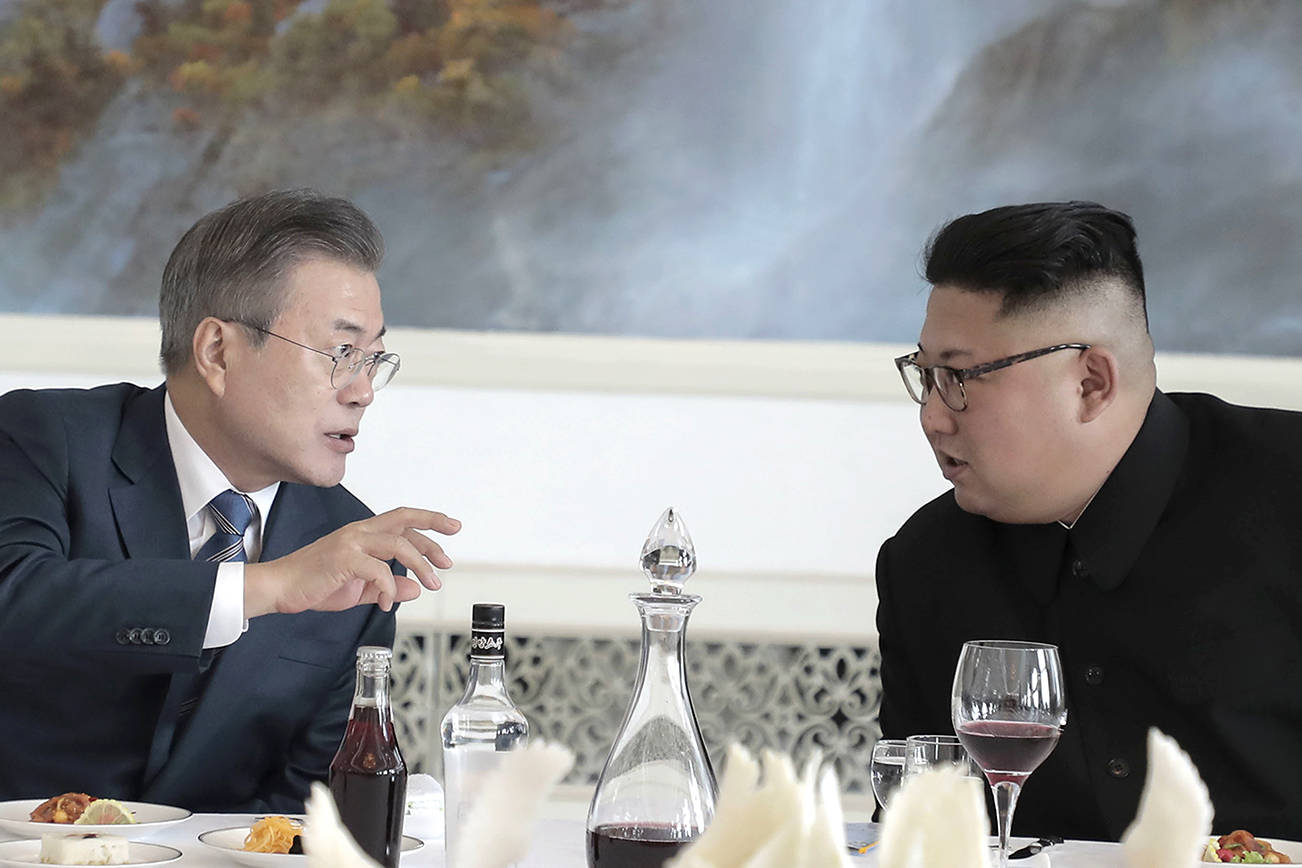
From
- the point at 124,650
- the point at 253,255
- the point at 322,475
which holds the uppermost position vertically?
the point at 253,255

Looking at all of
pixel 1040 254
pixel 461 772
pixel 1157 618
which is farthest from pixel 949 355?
pixel 461 772

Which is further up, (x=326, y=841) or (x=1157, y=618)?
(x=1157, y=618)

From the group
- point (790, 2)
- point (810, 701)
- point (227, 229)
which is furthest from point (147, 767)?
point (790, 2)

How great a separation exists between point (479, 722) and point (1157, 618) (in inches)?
41.8

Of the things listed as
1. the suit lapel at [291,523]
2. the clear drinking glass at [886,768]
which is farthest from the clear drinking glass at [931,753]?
the suit lapel at [291,523]

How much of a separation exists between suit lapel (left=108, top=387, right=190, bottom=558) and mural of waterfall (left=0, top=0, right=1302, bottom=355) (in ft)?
4.20

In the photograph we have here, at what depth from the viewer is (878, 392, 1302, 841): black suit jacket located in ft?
6.02

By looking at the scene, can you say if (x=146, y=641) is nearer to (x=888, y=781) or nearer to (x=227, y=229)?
(x=227, y=229)

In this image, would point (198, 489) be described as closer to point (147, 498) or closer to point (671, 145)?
point (147, 498)

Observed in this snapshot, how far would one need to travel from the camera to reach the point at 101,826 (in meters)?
1.31

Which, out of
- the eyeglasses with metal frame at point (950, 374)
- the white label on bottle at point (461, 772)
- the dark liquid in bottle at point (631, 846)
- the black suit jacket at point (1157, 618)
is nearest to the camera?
the dark liquid in bottle at point (631, 846)

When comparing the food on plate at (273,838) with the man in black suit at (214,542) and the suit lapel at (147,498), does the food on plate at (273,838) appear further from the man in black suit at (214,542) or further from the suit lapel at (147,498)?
the suit lapel at (147,498)

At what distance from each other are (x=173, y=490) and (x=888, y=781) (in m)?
1.10

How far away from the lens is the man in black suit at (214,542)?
1.74 m
